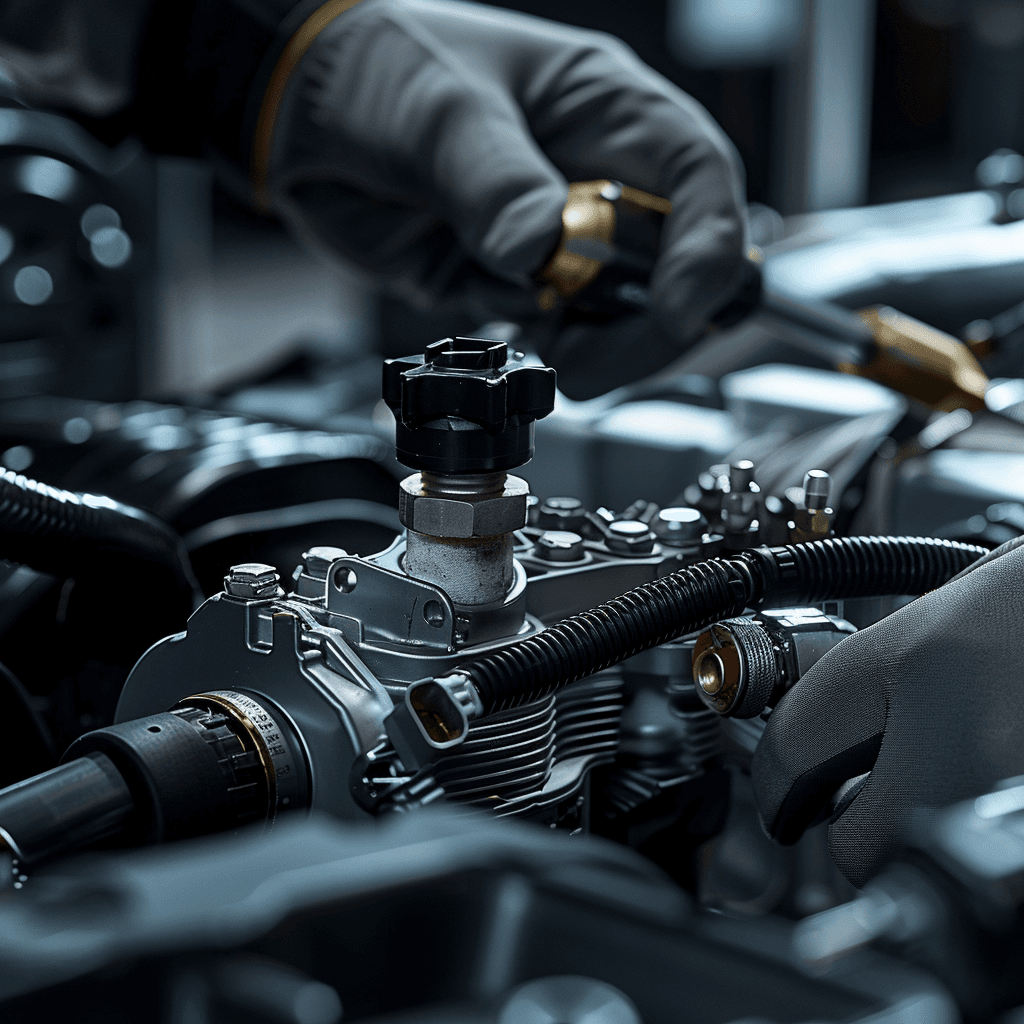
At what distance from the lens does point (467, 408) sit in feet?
1.95

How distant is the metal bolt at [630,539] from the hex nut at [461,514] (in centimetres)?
14

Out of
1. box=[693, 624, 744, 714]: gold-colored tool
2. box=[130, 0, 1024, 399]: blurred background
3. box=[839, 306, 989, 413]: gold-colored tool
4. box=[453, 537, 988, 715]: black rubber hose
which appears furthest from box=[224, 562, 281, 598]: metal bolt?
box=[130, 0, 1024, 399]: blurred background

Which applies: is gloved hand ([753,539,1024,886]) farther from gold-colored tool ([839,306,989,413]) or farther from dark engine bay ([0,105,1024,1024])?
gold-colored tool ([839,306,989,413])

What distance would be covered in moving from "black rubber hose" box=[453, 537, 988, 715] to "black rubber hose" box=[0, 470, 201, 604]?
0.33m

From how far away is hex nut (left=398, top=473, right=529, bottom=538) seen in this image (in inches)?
23.9

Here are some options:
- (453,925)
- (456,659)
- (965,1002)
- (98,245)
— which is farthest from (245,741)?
(98,245)

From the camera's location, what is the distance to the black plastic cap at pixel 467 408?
0.60m

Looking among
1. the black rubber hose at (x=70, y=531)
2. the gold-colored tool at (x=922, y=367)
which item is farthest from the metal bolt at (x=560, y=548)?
the gold-colored tool at (x=922, y=367)

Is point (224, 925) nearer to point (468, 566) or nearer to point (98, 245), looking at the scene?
point (468, 566)

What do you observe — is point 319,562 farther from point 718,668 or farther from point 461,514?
point 718,668

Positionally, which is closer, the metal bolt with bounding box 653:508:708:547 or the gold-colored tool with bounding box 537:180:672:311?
the metal bolt with bounding box 653:508:708:547

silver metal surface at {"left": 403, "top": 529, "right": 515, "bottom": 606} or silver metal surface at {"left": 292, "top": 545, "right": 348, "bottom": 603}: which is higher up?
silver metal surface at {"left": 403, "top": 529, "right": 515, "bottom": 606}

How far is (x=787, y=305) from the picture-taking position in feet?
4.11

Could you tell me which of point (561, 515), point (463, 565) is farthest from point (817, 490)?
point (463, 565)
